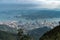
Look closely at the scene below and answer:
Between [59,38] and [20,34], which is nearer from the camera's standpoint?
[59,38]

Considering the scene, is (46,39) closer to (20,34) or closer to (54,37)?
(54,37)

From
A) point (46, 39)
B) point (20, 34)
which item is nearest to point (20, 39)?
point (20, 34)

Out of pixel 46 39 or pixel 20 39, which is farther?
pixel 20 39

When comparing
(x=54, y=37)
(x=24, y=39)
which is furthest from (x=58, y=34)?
(x=24, y=39)

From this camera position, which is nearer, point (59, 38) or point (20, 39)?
point (59, 38)

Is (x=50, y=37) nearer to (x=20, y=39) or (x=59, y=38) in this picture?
(x=59, y=38)

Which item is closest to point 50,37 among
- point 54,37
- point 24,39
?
point 54,37

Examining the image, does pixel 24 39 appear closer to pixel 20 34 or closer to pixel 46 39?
pixel 20 34
